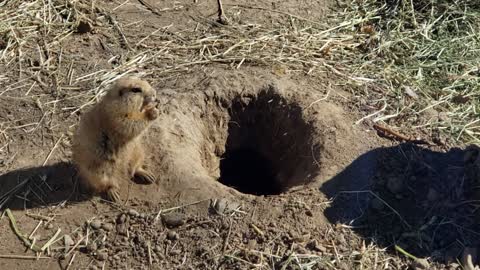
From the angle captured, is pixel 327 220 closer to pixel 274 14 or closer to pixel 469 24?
→ pixel 274 14

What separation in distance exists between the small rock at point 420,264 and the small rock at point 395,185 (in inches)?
21.3

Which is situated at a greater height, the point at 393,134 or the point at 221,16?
the point at 221,16

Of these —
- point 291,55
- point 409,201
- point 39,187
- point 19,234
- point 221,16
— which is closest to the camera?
point 19,234

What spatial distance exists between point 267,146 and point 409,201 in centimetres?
160

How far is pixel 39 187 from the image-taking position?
497 centimetres

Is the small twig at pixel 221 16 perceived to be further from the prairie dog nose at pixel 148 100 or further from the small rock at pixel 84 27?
the prairie dog nose at pixel 148 100

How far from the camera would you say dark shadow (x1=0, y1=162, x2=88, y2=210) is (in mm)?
4891

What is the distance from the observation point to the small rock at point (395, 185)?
15.9 ft

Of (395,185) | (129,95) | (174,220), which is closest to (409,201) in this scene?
(395,185)

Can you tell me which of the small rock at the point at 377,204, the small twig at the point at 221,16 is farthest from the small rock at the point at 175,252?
the small twig at the point at 221,16

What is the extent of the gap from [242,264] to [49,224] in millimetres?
1322

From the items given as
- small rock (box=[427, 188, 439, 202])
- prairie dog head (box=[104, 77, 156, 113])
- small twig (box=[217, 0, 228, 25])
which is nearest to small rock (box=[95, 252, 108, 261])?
prairie dog head (box=[104, 77, 156, 113])

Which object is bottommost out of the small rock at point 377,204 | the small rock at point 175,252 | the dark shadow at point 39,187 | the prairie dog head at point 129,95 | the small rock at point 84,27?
the small rock at point 175,252

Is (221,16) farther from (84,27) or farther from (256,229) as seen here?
(256,229)
